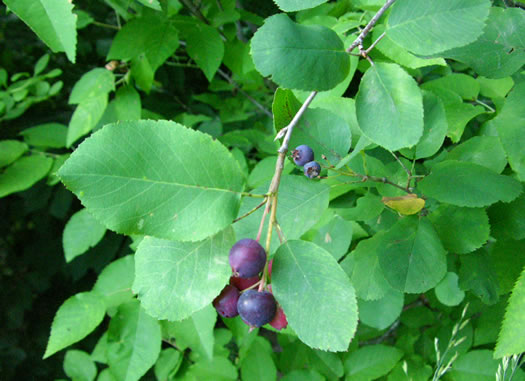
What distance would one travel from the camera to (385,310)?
97cm

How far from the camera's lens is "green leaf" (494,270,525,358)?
50cm

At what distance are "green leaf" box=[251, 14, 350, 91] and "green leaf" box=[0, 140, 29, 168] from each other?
1.31 meters

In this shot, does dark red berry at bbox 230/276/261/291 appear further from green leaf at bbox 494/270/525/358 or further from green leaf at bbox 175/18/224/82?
green leaf at bbox 175/18/224/82

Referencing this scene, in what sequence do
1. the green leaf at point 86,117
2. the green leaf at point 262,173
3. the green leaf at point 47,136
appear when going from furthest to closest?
1. the green leaf at point 47,136
2. the green leaf at point 86,117
3. the green leaf at point 262,173

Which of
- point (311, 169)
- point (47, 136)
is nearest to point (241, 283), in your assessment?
point (311, 169)

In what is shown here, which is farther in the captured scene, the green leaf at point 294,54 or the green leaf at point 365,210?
the green leaf at point 365,210

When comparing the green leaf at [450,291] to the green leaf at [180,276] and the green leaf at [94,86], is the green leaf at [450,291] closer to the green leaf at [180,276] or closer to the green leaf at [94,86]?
the green leaf at [180,276]

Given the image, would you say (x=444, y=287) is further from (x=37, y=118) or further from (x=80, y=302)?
(x=37, y=118)

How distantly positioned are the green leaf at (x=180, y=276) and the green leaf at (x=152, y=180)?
0.04 metres

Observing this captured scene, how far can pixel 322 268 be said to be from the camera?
0.44 meters

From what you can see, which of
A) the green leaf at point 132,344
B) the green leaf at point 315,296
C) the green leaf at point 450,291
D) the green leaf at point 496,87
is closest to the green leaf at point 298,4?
the green leaf at point 315,296

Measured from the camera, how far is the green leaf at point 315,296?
422mm

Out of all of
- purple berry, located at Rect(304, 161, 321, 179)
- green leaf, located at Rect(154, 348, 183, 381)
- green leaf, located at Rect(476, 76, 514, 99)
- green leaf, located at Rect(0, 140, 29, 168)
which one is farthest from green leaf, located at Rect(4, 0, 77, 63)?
green leaf, located at Rect(0, 140, 29, 168)

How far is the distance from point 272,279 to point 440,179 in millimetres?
329
